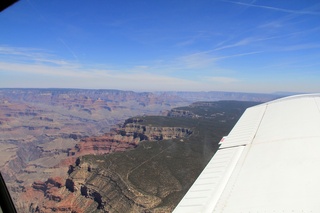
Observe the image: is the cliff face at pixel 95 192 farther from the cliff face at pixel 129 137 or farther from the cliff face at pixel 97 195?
the cliff face at pixel 129 137

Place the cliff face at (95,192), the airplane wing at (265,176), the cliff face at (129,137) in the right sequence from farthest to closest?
the cliff face at (129,137) → the cliff face at (95,192) → the airplane wing at (265,176)

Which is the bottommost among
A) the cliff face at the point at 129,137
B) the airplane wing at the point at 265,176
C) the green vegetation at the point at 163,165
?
the cliff face at the point at 129,137

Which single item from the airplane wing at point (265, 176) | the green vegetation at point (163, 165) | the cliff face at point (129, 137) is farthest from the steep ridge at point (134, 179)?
the airplane wing at point (265, 176)

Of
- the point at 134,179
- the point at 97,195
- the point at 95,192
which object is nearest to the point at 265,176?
the point at 134,179

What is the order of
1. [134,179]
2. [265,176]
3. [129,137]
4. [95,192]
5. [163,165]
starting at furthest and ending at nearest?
[129,137], [95,192], [163,165], [134,179], [265,176]

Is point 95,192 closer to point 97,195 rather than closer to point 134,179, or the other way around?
point 97,195

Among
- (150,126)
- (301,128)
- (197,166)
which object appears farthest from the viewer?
(150,126)

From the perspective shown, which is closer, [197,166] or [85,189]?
[197,166]

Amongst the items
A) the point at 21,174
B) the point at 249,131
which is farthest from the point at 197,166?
the point at 21,174

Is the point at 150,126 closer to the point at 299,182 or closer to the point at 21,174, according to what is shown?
the point at 21,174
